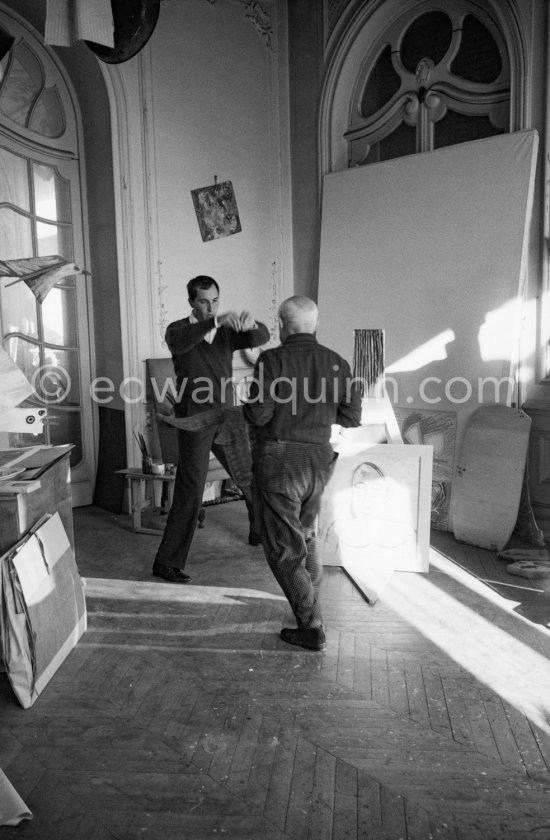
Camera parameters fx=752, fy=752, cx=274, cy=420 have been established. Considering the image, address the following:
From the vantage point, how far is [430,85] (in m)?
5.90

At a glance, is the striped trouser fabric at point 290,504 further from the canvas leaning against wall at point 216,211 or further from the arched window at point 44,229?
the canvas leaning against wall at point 216,211

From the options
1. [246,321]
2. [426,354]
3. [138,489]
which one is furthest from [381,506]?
[138,489]

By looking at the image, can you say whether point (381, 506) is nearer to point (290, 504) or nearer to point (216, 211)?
point (290, 504)

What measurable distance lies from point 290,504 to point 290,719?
0.96 meters

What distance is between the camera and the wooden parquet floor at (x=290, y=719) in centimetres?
235

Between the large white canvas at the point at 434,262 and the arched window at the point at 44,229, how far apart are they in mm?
2047

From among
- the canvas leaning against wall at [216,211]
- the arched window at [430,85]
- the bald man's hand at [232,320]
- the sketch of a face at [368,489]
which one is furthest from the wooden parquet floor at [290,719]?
the arched window at [430,85]

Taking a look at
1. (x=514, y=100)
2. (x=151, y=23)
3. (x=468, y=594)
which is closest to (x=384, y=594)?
(x=468, y=594)

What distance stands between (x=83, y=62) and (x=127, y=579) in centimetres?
387

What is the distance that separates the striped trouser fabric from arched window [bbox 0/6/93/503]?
9.42 ft

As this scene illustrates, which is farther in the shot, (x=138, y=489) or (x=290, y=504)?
(x=138, y=489)

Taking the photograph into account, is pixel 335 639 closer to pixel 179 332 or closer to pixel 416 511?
pixel 416 511

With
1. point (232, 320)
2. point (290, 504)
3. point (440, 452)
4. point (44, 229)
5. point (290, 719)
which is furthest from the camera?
point (44, 229)

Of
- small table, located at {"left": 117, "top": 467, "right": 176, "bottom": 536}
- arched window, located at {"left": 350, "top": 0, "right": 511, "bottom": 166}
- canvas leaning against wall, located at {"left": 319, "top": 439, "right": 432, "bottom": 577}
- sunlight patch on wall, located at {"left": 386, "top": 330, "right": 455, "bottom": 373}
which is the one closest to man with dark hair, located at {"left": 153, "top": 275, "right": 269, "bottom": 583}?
canvas leaning against wall, located at {"left": 319, "top": 439, "right": 432, "bottom": 577}
